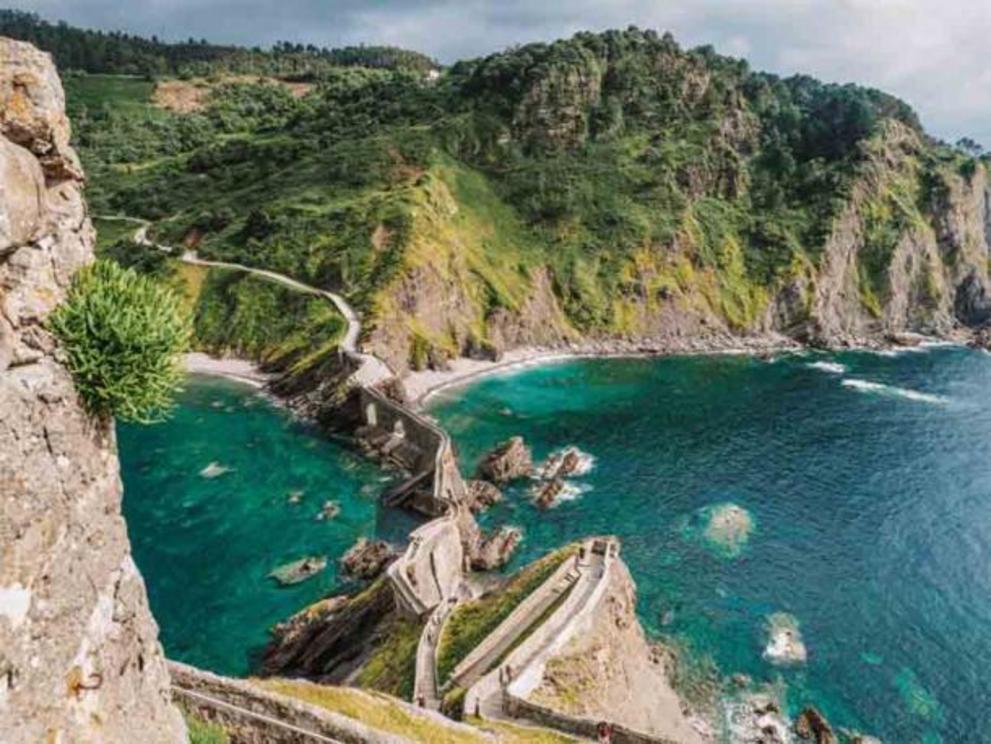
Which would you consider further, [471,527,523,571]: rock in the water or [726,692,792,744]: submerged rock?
[471,527,523,571]: rock in the water

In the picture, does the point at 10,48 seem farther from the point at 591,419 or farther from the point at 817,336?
the point at 817,336

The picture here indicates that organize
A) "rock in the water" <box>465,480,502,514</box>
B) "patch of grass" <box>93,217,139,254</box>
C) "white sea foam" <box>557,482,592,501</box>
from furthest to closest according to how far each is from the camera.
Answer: "patch of grass" <box>93,217,139,254</box> < "white sea foam" <box>557,482,592,501</box> < "rock in the water" <box>465,480,502,514</box>

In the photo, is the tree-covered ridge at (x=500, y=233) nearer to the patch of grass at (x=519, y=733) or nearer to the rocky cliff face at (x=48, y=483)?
the patch of grass at (x=519, y=733)

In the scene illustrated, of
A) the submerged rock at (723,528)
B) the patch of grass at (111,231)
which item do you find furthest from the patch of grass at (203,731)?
the patch of grass at (111,231)

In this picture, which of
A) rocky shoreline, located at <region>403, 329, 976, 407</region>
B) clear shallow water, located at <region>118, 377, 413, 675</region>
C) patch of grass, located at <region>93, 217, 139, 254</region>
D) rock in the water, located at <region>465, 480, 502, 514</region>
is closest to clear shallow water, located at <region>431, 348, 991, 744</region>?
Result: rock in the water, located at <region>465, 480, 502, 514</region>

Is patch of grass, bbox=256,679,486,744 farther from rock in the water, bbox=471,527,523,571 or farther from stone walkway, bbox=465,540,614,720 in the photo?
rock in the water, bbox=471,527,523,571

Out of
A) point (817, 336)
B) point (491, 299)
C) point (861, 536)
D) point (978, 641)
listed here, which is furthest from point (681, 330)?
point (978, 641)
